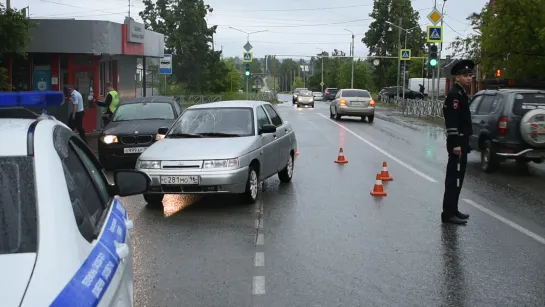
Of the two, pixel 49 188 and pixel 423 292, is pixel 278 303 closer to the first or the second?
pixel 423 292

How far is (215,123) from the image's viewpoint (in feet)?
37.6

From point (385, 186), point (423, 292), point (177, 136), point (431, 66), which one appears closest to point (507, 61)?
point (431, 66)

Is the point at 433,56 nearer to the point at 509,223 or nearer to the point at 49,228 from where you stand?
the point at 509,223

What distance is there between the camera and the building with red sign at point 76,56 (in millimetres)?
23141

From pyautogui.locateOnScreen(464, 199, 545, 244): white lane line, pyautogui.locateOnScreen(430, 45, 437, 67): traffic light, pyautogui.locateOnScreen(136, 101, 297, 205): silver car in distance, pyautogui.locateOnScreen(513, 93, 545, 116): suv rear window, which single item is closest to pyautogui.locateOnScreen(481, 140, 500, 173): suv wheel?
pyautogui.locateOnScreen(513, 93, 545, 116): suv rear window

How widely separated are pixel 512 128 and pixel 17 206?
12922mm

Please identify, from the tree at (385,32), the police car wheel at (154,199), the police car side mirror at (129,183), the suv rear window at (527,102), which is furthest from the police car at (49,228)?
the tree at (385,32)

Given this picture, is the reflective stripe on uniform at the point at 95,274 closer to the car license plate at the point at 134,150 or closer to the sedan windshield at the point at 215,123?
the sedan windshield at the point at 215,123

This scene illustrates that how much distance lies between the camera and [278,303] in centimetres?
578

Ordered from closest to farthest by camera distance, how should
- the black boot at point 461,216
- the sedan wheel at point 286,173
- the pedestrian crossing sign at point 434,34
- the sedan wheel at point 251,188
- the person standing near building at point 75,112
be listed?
the black boot at point 461,216
the sedan wheel at point 251,188
the sedan wheel at point 286,173
the person standing near building at point 75,112
the pedestrian crossing sign at point 434,34

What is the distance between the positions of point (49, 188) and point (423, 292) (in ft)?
13.9

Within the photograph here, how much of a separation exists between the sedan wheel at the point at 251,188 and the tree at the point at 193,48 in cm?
6409

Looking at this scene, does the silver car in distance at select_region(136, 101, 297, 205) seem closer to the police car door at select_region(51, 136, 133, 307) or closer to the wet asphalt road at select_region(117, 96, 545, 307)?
the wet asphalt road at select_region(117, 96, 545, 307)

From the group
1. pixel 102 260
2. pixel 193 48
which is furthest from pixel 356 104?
pixel 193 48
